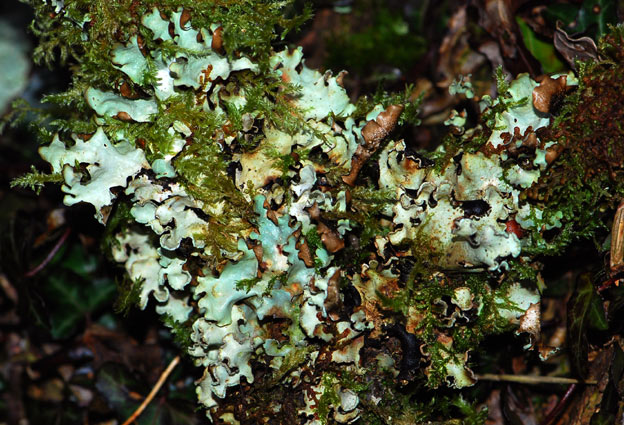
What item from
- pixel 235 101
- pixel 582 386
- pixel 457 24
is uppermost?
pixel 235 101

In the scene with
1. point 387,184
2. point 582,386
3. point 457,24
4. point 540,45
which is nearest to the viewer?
point 387,184

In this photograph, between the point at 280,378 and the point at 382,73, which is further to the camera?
the point at 382,73

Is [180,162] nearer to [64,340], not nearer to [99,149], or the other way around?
[99,149]

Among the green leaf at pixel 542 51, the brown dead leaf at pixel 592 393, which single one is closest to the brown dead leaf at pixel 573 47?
the green leaf at pixel 542 51

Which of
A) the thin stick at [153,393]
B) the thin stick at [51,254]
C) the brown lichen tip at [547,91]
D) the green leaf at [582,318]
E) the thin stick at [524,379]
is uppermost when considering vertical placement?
the brown lichen tip at [547,91]

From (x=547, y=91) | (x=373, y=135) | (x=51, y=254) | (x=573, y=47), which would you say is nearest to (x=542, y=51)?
(x=573, y=47)

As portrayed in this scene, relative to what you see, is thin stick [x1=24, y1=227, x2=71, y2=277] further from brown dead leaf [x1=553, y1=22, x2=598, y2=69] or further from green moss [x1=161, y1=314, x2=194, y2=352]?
brown dead leaf [x1=553, y1=22, x2=598, y2=69]

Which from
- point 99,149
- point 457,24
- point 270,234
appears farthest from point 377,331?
point 457,24

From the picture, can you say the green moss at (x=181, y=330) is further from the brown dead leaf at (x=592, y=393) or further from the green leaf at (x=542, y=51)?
the green leaf at (x=542, y=51)
